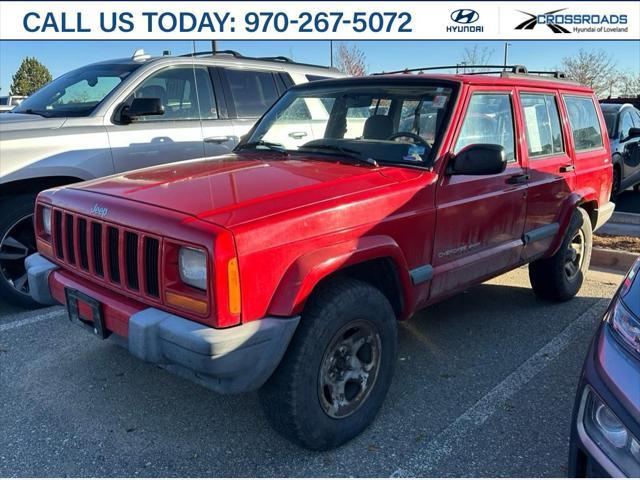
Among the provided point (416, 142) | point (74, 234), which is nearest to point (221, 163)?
point (74, 234)

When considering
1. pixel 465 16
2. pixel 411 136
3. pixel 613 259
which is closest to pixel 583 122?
pixel 613 259

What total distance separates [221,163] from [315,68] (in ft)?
12.4

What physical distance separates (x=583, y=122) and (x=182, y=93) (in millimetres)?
3778

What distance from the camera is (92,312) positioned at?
9.12 ft

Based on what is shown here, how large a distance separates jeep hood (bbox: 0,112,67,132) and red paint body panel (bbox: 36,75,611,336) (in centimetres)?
168

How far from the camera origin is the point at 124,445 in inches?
111

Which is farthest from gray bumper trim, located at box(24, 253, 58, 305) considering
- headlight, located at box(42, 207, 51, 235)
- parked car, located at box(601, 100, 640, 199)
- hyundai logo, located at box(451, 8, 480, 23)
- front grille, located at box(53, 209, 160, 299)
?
hyundai logo, located at box(451, 8, 480, 23)

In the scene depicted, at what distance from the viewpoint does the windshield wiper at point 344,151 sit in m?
3.34

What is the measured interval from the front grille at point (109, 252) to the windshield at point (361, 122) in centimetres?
144

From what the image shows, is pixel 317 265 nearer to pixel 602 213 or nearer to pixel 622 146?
pixel 602 213

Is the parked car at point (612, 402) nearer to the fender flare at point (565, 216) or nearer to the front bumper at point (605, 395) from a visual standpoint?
the front bumper at point (605, 395)

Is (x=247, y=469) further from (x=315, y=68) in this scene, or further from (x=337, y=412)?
(x=315, y=68)

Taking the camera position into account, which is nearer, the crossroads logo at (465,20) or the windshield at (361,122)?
the windshield at (361,122)

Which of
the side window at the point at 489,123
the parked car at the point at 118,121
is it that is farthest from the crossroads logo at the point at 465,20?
the side window at the point at 489,123
